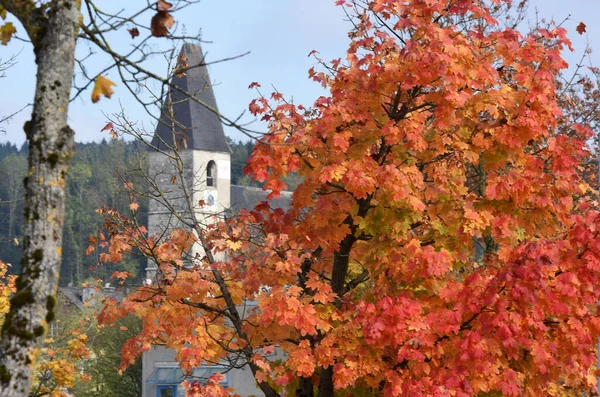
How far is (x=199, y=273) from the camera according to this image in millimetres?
10805

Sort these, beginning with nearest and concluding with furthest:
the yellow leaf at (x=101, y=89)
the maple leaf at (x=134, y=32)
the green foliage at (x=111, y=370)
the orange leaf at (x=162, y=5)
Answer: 1. the yellow leaf at (x=101, y=89)
2. the orange leaf at (x=162, y=5)
3. the maple leaf at (x=134, y=32)
4. the green foliage at (x=111, y=370)

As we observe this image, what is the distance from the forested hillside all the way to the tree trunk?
7902 cm

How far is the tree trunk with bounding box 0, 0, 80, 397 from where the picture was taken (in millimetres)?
5059

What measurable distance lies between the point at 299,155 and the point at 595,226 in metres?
3.02

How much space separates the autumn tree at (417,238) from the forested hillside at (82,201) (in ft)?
243

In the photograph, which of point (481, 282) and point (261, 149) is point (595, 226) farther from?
point (261, 149)

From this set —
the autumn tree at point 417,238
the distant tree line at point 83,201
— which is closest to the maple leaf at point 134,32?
the autumn tree at point 417,238

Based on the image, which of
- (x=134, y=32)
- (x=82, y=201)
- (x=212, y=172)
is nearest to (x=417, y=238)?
(x=134, y=32)

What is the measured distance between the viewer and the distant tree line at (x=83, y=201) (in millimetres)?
91250

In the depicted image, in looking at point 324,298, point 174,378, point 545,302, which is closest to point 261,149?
point 324,298

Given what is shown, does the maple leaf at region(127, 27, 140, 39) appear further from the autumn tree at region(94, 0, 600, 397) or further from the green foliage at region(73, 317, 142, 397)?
the green foliage at region(73, 317, 142, 397)

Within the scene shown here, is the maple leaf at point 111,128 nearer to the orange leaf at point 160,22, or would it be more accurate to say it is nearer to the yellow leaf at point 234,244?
the yellow leaf at point 234,244

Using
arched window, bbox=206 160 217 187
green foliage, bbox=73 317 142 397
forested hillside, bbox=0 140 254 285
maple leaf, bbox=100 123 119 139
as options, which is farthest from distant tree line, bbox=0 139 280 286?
maple leaf, bbox=100 123 119 139

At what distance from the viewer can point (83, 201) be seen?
346 ft
